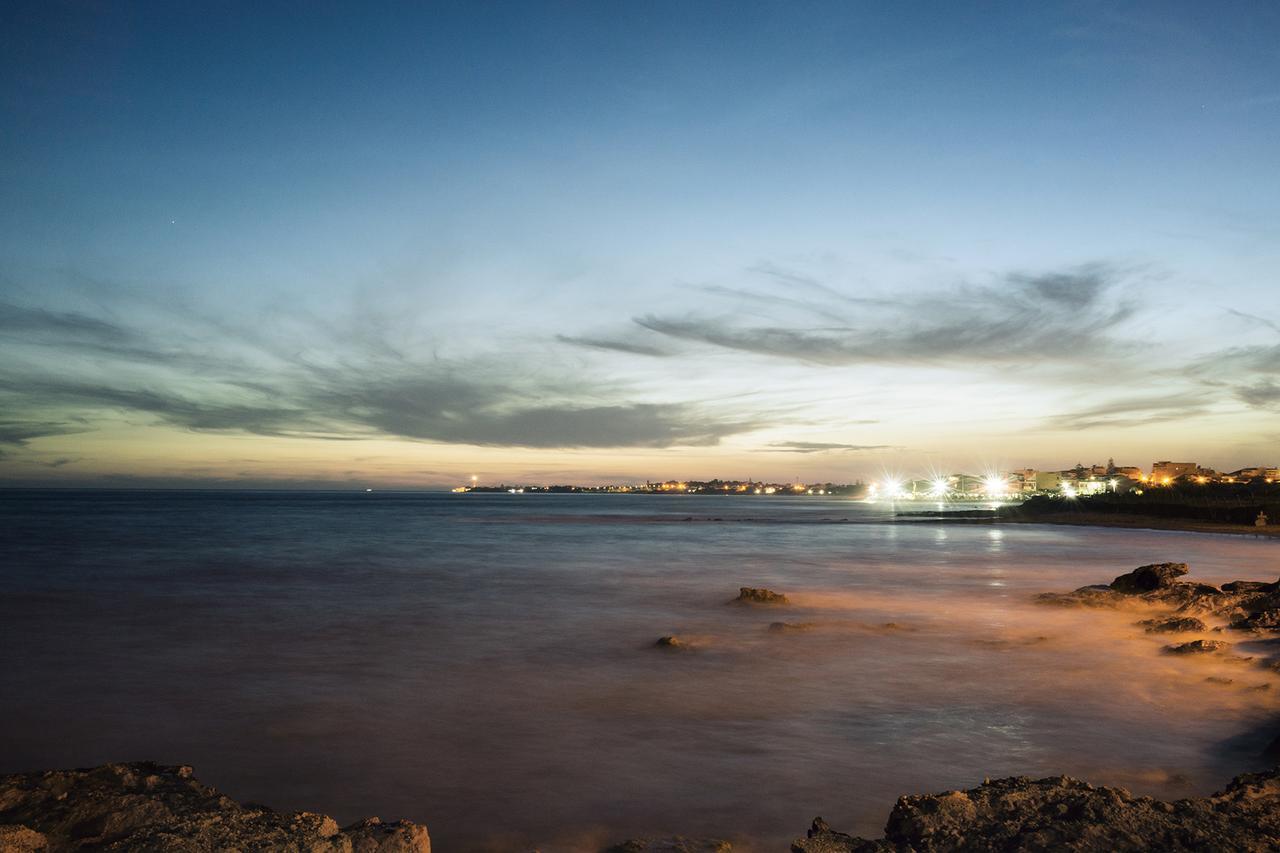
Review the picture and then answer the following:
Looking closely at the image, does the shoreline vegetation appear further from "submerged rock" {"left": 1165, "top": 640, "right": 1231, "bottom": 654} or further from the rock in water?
the rock in water

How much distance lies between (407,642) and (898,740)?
9.15 metres

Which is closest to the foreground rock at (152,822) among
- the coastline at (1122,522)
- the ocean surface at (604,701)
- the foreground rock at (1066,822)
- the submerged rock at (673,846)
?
the submerged rock at (673,846)

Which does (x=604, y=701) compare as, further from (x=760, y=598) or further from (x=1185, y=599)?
(x=1185, y=599)

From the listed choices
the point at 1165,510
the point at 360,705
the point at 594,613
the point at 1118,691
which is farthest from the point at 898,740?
the point at 1165,510

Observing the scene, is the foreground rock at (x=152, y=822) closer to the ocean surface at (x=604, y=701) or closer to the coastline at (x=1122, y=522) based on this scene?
the ocean surface at (x=604, y=701)

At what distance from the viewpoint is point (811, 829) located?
4.82 m

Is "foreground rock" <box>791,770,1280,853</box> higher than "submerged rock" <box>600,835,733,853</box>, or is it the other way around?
"foreground rock" <box>791,770,1280,853</box>

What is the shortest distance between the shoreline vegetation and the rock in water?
13934 millimetres

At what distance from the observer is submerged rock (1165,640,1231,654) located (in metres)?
11.2

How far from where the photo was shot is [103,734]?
870 centimetres

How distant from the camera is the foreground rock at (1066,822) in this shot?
12.8 ft

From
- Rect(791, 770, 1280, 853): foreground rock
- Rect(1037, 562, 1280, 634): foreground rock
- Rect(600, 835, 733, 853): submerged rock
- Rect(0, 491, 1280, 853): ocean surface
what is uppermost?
Rect(791, 770, 1280, 853): foreground rock

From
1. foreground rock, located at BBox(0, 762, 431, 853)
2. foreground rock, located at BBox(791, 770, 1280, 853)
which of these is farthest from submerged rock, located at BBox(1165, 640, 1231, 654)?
foreground rock, located at BBox(0, 762, 431, 853)

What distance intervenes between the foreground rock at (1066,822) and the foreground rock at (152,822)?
2.52 meters
